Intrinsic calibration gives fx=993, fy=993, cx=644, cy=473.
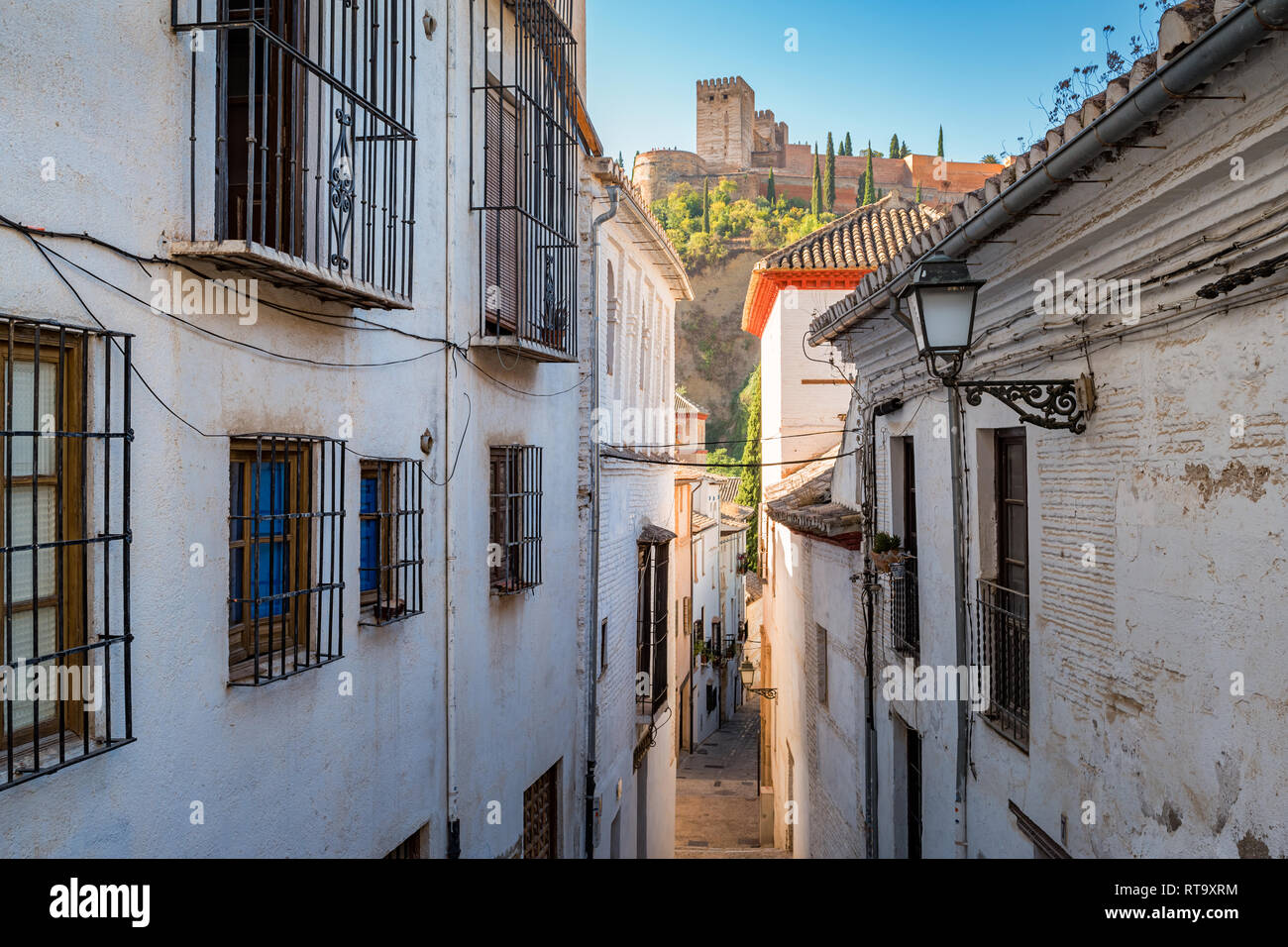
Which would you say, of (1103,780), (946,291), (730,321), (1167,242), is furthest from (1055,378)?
(730,321)

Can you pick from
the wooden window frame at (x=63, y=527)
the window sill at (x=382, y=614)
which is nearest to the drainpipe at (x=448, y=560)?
the window sill at (x=382, y=614)

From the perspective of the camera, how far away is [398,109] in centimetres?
567

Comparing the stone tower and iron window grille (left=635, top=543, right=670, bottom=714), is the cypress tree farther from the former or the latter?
iron window grille (left=635, top=543, right=670, bottom=714)

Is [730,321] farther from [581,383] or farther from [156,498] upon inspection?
[156,498]

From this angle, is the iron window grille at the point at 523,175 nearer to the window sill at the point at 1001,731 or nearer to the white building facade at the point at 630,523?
the white building facade at the point at 630,523

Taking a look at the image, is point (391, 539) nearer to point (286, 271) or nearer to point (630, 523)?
point (286, 271)

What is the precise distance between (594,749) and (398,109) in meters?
6.35

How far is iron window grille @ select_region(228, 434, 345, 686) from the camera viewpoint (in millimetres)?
4328

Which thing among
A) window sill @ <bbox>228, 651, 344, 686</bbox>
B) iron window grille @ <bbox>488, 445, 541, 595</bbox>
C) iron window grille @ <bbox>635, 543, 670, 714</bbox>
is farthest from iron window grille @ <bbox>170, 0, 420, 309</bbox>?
iron window grille @ <bbox>635, 543, 670, 714</bbox>

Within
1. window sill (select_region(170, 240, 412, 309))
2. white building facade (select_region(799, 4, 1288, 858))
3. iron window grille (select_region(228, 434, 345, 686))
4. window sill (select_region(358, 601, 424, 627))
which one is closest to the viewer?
white building facade (select_region(799, 4, 1288, 858))

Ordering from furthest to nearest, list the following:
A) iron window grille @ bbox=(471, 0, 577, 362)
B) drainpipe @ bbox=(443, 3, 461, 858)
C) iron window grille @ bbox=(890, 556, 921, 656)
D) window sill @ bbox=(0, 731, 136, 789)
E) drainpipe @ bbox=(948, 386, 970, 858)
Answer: iron window grille @ bbox=(890, 556, 921, 656) → iron window grille @ bbox=(471, 0, 577, 362) → drainpipe @ bbox=(443, 3, 461, 858) → drainpipe @ bbox=(948, 386, 970, 858) → window sill @ bbox=(0, 731, 136, 789)

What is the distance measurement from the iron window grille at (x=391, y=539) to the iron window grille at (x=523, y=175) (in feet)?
4.61

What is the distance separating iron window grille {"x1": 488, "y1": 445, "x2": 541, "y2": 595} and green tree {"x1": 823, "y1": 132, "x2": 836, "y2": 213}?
225 ft

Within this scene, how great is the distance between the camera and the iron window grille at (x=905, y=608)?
25.5 feet
